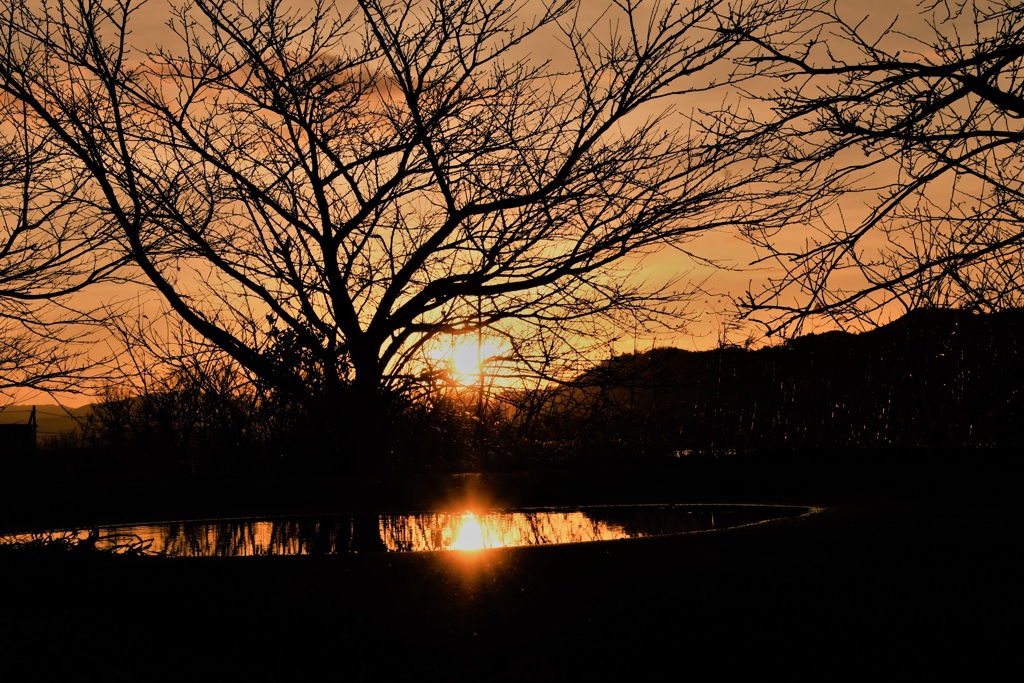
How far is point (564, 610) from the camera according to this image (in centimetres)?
286

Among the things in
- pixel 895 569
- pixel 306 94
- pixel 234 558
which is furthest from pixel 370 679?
pixel 306 94

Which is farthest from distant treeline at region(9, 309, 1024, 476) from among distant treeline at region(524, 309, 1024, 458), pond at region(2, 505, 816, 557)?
pond at region(2, 505, 816, 557)

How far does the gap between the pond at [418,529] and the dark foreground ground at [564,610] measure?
57 centimetres

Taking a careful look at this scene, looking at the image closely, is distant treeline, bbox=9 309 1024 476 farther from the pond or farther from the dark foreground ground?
the dark foreground ground

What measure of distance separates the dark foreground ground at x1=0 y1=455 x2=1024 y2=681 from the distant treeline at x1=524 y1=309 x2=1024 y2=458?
9.24 ft

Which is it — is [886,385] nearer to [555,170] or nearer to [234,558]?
[555,170]

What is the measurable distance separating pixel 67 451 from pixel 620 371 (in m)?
6.14

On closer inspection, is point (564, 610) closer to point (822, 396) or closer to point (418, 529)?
point (418, 529)

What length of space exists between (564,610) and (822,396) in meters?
7.79

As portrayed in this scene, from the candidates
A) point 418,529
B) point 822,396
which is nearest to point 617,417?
point 822,396

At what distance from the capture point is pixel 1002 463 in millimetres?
5418

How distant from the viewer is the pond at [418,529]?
14.3 feet

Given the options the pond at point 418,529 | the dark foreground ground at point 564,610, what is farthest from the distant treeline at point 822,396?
the dark foreground ground at point 564,610

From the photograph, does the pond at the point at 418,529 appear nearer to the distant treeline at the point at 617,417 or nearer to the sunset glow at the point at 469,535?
the sunset glow at the point at 469,535
